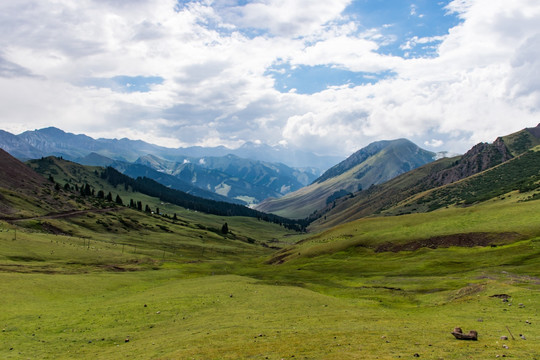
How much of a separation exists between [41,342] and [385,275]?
59786 mm

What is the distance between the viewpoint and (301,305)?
43750 millimetres

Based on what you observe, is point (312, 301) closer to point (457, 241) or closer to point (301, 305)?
point (301, 305)

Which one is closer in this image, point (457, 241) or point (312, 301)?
point (312, 301)

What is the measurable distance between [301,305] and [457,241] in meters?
62.0

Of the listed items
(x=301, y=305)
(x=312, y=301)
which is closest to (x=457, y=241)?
(x=312, y=301)

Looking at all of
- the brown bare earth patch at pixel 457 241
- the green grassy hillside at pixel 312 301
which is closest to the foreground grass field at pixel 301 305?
the green grassy hillside at pixel 312 301

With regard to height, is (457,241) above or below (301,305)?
above

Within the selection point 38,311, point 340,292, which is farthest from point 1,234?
point 340,292

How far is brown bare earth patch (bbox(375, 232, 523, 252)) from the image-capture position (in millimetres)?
81625

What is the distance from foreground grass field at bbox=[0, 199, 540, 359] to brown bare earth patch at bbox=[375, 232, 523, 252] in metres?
1.46

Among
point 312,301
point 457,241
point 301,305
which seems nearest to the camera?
point 301,305

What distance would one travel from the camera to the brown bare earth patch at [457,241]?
268 feet

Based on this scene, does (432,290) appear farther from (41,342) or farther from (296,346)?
(41,342)

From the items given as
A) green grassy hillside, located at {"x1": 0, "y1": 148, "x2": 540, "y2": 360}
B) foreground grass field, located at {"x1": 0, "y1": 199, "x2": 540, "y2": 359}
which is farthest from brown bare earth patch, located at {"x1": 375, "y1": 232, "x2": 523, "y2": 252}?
foreground grass field, located at {"x1": 0, "y1": 199, "x2": 540, "y2": 359}
